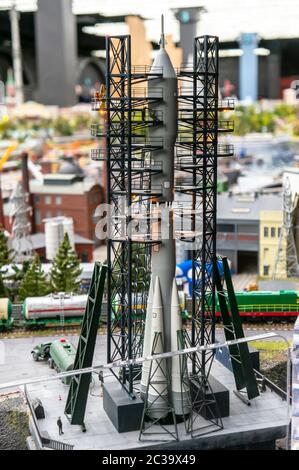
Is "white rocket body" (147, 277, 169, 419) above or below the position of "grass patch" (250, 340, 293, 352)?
above

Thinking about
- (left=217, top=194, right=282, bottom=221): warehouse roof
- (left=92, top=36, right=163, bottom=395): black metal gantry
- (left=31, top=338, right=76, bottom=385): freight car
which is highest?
(left=92, top=36, right=163, bottom=395): black metal gantry

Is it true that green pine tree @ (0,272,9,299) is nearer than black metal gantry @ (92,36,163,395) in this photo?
No

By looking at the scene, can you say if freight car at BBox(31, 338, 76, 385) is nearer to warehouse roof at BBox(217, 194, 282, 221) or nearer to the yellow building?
the yellow building

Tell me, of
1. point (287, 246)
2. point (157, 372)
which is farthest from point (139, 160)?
point (287, 246)

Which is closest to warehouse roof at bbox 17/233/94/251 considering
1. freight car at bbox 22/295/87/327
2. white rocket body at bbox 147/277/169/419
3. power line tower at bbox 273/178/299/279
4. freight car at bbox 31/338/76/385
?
freight car at bbox 22/295/87/327

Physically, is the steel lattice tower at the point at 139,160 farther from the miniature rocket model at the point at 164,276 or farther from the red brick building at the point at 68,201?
the red brick building at the point at 68,201

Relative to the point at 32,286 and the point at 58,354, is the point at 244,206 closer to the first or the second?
the point at 32,286
